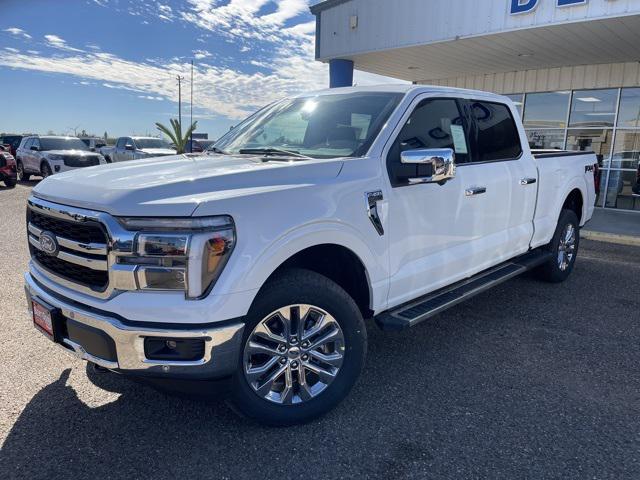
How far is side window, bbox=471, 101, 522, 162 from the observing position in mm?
4238

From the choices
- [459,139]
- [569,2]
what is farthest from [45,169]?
[459,139]

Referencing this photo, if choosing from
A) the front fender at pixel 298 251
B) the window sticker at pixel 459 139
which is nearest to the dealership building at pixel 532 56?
the window sticker at pixel 459 139

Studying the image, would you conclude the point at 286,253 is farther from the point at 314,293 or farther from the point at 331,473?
the point at 331,473

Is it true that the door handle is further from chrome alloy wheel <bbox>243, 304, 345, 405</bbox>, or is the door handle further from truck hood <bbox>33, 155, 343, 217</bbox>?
chrome alloy wheel <bbox>243, 304, 345, 405</bbox>

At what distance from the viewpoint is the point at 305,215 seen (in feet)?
8.61

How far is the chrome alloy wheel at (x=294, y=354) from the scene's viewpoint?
2629mm

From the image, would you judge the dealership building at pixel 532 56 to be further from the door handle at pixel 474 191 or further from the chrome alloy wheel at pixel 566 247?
the door handle at pixel 474 191

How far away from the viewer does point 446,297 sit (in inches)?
145

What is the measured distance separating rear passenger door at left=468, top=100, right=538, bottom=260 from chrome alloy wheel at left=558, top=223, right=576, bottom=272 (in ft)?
3.54

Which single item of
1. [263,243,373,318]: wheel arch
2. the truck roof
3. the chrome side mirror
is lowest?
[263,243,373,318]: wheel arch

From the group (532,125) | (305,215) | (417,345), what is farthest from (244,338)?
(532,125)

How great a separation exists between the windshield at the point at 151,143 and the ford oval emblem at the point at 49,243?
58.0ft

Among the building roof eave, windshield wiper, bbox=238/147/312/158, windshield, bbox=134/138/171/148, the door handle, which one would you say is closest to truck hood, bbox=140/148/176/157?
windshield, bbox=134/138/171/148

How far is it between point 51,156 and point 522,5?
1558 centimetres
